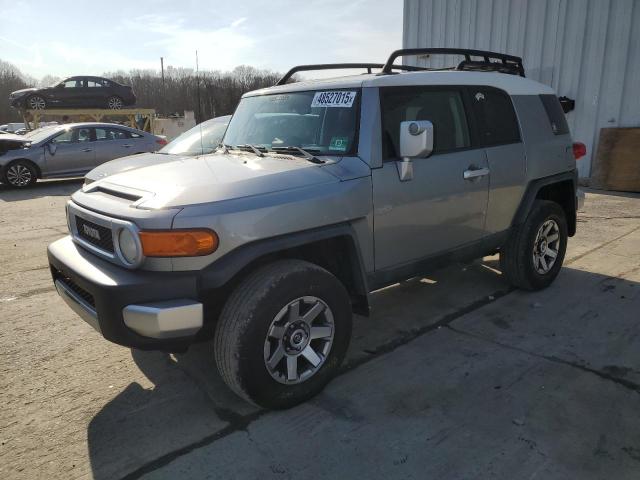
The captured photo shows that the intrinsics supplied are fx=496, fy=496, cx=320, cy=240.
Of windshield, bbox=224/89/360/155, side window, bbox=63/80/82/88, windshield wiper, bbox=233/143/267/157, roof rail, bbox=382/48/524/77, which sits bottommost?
windshield wiper, bbox=233/143/267/157

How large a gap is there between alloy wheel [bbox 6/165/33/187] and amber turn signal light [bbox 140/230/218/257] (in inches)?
440

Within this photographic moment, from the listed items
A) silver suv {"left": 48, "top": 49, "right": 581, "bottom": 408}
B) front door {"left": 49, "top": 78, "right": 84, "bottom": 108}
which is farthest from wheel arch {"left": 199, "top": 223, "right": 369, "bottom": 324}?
front door {"left": 49, "top": 78, "right": 84, "bottom": 108}

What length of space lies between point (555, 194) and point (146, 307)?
4101 millimetres

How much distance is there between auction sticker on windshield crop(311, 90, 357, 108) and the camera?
3.26 m

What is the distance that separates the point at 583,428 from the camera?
265 centimetres

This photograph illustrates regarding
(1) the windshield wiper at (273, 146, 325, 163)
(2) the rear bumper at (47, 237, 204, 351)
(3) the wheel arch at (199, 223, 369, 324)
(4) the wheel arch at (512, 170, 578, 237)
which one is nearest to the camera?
(2) the rear bumper at (47, 237, 204, 351)

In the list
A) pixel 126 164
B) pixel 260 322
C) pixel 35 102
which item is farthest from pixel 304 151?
pixel 35 102

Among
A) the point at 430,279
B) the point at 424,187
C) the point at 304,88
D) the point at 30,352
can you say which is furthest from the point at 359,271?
A: the point at 30,352

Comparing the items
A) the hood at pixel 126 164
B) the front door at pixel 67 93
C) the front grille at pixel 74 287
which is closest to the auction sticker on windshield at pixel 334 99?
the front grille at pixel 74 287

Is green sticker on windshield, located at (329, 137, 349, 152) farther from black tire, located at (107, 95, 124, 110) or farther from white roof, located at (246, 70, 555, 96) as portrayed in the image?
black tire, located at (107, 95, 124, 110)

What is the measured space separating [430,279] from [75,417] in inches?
135

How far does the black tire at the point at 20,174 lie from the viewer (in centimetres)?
1154

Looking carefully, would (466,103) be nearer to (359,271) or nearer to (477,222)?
(477,222)

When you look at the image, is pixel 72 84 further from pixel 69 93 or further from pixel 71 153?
pixel 71 153
